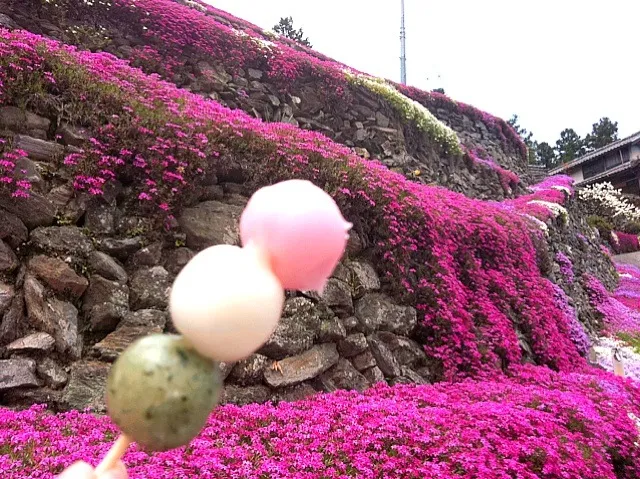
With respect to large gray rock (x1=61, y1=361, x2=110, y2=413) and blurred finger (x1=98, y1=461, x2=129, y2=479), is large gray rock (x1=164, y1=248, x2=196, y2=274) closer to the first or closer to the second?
large gray rock (x1=61, y1=361, x2=110, y2=413)

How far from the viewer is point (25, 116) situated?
3512 mm

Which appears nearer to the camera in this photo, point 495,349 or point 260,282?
point 260,282

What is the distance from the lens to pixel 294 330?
12.2 ft

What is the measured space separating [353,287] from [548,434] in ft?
6.84

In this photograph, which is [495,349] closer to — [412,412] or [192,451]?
[412,412]

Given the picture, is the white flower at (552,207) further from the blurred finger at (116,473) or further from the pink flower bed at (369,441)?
the blurred finger at (116,473)

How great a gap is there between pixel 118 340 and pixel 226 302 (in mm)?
3032

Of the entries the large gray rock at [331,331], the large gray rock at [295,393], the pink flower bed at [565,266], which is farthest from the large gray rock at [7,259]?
the pink flower bed at [565,266]

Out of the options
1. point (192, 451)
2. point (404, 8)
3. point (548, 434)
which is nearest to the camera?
point (192, 451)

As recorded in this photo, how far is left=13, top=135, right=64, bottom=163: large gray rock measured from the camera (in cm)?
336

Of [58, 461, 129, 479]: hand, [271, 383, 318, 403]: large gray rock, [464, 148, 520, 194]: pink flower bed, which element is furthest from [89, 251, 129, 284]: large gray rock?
[464, 148, 520, 194]: pink flower bed

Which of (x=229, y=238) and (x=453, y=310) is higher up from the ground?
(x=229, y=238)

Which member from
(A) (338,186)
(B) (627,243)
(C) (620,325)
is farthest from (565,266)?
(B) (627,243)

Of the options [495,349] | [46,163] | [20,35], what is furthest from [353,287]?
[20,35]
